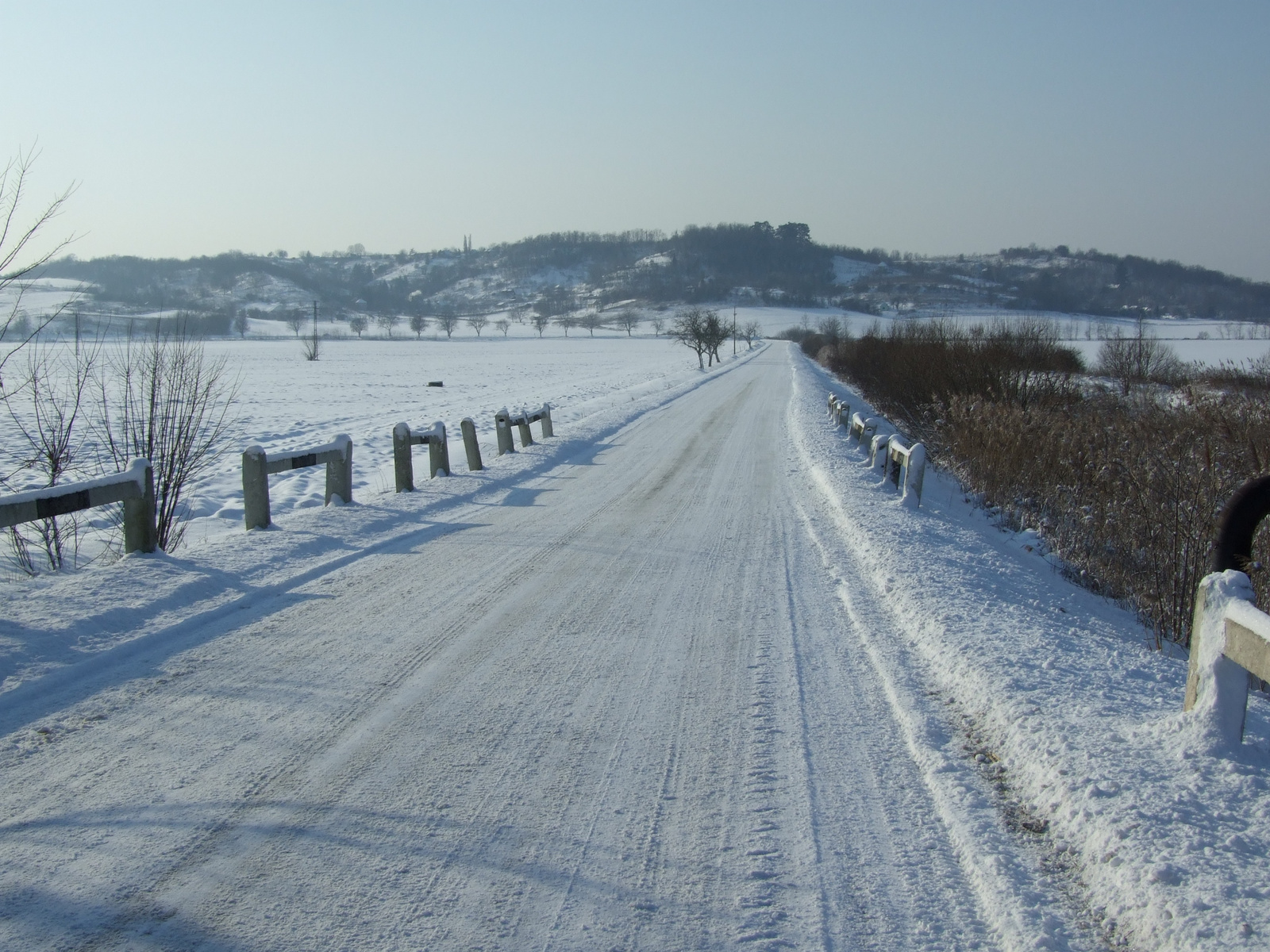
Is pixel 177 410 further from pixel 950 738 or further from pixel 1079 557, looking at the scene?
pixel 1079 557

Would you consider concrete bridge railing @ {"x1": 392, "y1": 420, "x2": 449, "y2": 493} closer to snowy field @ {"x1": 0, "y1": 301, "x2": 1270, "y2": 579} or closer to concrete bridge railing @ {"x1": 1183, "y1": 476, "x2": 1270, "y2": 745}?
snowy field @ {"x1": 0, "y1": 301, "x2": 1270, "y2": 579}

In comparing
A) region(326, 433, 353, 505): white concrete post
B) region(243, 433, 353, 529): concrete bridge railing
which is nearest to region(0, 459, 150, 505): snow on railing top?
region(243, 433, 353, 529): concrete bridge railing

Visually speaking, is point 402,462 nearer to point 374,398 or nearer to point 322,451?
point 322,451

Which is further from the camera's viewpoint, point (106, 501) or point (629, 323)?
point (629, 323)

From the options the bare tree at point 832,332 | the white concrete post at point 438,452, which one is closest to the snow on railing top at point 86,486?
the white concrete post at point 438,452

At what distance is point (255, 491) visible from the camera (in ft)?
28.6

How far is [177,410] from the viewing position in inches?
394

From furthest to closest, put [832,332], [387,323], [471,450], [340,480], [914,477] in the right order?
[387,323] < [832,332] < [471,450] < [914,477] < [340,480]

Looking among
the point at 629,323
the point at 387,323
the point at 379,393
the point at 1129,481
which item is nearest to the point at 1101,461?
the point at 1129,481

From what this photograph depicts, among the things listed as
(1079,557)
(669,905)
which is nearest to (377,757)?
(669,905)

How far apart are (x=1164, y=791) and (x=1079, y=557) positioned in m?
7.17

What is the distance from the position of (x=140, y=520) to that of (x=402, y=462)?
4353 millimetres

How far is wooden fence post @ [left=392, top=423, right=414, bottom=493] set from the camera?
37.2 feet

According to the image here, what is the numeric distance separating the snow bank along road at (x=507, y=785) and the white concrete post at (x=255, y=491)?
1768 millimetres
